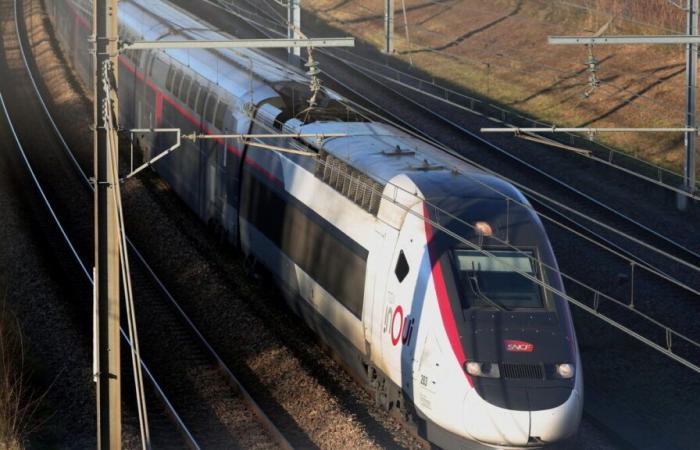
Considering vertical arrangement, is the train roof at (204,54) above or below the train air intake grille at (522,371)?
above

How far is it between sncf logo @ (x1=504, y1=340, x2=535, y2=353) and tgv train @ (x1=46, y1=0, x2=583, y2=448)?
17mm

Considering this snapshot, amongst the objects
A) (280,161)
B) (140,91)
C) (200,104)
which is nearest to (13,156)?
(140,91)

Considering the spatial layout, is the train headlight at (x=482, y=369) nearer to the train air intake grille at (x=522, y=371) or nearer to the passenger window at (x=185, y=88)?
the train air intake grille at (x=522, y=371)

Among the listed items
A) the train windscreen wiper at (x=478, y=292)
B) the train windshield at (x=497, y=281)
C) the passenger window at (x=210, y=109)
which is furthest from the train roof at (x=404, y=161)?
the passenger window at (x=210, y=109)

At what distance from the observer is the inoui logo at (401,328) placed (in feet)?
45.5

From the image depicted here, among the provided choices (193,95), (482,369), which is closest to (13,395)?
(482,369)

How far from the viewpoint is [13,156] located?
101 feet

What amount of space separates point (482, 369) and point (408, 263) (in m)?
1.83

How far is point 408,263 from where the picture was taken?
46.6ft

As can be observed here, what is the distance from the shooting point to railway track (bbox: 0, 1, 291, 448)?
15.3 m

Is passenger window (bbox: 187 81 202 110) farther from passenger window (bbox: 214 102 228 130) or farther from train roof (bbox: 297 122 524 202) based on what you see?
train roof (bbox: 297 122 524 202)

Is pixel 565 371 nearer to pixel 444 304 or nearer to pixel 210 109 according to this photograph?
pixel 444 304

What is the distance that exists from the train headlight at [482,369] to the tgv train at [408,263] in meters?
0.01

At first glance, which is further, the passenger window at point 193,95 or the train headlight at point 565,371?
the passenger window at point 193,95
